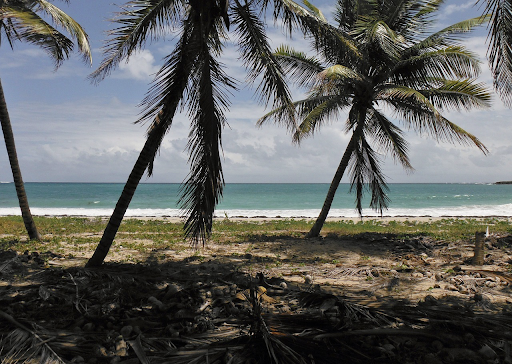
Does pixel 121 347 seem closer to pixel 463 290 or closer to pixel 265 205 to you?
pixel 463 290

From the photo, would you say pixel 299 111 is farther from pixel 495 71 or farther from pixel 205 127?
pixel 495 71

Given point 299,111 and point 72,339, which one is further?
point 299,111

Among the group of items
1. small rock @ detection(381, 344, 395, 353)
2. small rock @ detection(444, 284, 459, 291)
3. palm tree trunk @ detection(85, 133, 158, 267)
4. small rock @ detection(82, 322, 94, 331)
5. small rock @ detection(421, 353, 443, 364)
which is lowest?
small rock @ detection(444, 284, 459, 291)

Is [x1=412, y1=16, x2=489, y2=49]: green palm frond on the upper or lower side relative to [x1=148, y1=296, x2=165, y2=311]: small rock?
upper

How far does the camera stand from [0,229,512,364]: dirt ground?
3.23 meters

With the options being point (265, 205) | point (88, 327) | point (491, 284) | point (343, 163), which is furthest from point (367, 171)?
point (265, 205)

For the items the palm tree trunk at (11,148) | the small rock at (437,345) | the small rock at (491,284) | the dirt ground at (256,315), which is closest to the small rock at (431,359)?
the dirt ground at (256,315)

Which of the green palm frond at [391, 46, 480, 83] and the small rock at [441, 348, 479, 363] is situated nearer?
the small rock at [441, 348, 479, 363]

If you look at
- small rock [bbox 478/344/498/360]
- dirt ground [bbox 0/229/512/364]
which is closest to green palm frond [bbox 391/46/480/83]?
dirt ground [bbox 0/229/512/364]

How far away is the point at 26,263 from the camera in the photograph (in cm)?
668

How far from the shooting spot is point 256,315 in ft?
11.6

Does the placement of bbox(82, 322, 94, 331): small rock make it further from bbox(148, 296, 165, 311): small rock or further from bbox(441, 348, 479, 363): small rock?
bbox(441, 348, 479, 363): small rock

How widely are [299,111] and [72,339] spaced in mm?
9321

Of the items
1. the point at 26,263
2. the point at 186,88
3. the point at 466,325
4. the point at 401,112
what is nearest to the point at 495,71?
the point at 466,325
